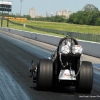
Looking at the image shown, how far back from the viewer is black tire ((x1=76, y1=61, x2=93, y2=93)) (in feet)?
33.7

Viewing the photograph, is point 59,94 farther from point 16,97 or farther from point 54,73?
point 16,97

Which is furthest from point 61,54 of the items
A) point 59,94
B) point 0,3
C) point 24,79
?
point 0,3

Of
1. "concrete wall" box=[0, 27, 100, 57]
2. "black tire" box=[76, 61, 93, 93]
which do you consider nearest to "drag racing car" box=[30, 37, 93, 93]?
"black tire" box=[76, 61, 93, 93]

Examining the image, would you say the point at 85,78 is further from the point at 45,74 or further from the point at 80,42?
the point at 80,42

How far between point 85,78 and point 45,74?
1.12 m

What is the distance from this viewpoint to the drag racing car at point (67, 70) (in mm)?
10117

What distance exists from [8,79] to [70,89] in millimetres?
2836

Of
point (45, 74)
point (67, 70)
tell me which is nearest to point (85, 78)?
point (67, 70)

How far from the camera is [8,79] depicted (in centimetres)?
1329

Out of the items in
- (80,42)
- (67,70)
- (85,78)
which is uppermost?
(67,70)

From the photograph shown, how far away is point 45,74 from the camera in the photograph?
1040 cm

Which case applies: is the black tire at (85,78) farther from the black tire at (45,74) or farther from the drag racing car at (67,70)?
the black tire at (45,74)

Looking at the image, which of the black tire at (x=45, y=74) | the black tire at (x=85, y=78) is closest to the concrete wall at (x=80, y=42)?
the black tire at (x=85, y=78)

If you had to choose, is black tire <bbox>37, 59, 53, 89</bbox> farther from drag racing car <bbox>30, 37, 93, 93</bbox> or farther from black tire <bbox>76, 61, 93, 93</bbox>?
black tire <bbox>76, 61, 93, 93</bbox>
